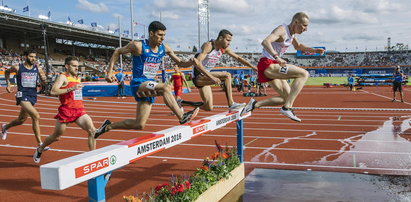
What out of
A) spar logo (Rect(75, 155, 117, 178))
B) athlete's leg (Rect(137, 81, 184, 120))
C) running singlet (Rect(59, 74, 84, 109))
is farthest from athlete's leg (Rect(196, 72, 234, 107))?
spar logo (Rect(75, 155, 117, 178))

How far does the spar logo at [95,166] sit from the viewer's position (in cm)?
231

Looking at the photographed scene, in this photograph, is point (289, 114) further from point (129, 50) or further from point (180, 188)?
point (129, 50)

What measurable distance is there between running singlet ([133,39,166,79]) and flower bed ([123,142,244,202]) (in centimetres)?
152

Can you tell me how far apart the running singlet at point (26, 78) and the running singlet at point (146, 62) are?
3354 millimetres

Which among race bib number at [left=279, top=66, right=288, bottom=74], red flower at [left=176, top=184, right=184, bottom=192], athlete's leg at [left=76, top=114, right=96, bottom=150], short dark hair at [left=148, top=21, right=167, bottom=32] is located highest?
short dark hair at [left=148, top=21, right=167, bottom=32]

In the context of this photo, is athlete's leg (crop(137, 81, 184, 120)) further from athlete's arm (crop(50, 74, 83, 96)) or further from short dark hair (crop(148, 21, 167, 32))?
athlete's arm (crop(50, 74, 83, 96))

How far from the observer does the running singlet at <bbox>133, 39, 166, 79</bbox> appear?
4445 mm

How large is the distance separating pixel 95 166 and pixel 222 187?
2808 millimetres

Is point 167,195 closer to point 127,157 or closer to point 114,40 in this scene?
point 127,157

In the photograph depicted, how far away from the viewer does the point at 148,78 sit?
4605mm

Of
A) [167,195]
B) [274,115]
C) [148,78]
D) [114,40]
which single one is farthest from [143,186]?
[114,40]

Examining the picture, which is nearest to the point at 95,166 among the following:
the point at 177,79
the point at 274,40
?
the point at 274,40

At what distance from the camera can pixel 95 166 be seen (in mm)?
2477

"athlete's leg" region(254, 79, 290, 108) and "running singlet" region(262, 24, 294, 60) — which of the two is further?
"athlete's leg" region(254, 79, 290, 108)
